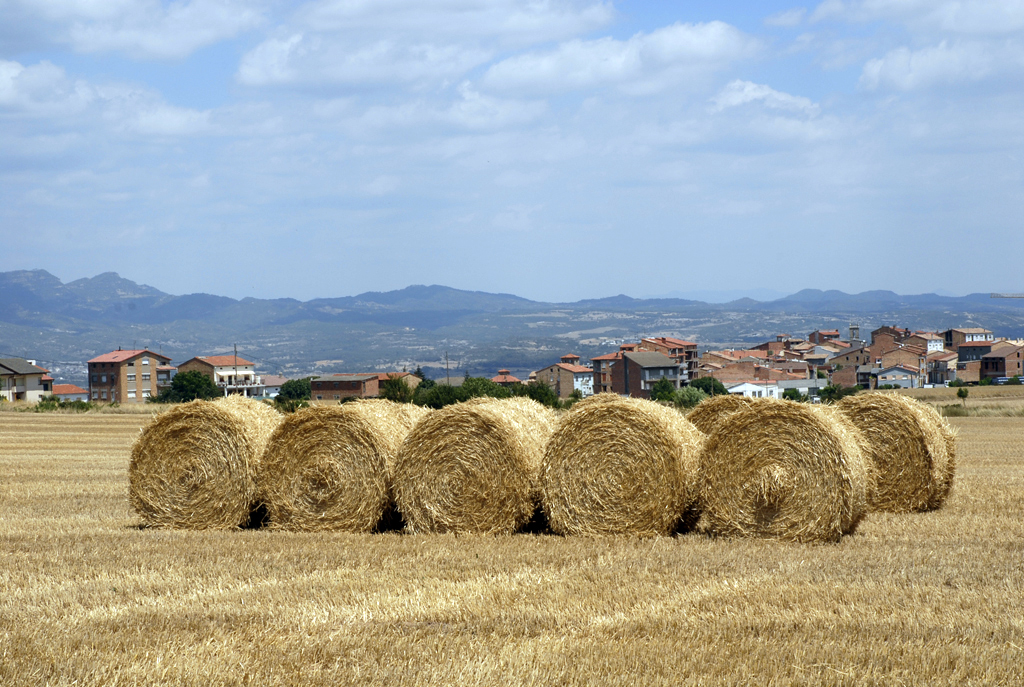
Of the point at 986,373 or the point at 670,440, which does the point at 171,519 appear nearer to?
the point at 670,440

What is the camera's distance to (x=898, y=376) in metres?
145

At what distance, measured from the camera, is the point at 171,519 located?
44.4 feet

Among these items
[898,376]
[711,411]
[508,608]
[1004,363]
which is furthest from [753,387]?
[508,608]

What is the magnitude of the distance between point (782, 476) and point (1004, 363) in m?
146

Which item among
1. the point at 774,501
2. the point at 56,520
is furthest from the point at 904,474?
the point at 56,520

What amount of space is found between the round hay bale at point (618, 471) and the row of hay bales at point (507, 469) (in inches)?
0.5

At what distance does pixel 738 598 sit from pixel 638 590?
0.83m

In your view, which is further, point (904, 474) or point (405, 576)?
point (904, 474)

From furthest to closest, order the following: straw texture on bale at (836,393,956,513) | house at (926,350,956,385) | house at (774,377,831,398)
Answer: house at (926,350,956,385) < house at (774,377,831,398) < straw texture on bale at (836,393,956,513)

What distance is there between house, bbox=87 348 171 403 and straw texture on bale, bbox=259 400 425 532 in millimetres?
138779

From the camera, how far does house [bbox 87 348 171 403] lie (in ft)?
478

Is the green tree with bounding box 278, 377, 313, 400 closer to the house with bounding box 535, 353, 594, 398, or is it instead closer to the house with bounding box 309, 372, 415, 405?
the house with bounding box 309, 372, 415, 405

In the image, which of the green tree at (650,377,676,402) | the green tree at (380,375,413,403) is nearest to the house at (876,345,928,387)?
the green tree at (650,377,676,402)

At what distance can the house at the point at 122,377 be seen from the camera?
14575cm
